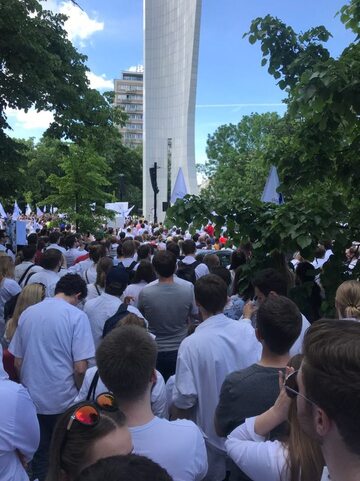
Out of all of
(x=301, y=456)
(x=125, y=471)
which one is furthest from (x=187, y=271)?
(x=125, y=471)

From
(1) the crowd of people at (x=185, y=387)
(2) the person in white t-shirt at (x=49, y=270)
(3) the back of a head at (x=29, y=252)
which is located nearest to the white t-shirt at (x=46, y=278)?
(2) the person in white t-shirt at (x=49, y=270)

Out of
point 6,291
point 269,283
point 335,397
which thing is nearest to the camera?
point 335,397

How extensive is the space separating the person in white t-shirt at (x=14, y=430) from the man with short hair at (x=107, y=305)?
2.01 m

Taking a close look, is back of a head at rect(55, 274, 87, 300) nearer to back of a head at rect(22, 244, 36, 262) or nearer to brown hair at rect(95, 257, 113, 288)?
brown hair at rect(95, 257, 113, 288)

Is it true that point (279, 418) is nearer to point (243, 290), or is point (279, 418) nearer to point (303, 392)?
point (303, 392)

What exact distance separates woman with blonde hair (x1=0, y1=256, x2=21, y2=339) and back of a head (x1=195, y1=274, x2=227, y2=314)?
314 cm

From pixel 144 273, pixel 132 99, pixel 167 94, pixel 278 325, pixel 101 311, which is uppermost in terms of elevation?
pixel 132 99

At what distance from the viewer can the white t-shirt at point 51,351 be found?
369 centimetres

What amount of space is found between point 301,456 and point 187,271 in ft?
19.7

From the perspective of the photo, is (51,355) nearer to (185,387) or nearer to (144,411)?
(185,387)

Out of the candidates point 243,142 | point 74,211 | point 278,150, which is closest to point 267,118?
point 243,142

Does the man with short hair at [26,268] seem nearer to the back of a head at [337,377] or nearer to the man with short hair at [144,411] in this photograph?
the man with short hair at [144,411]

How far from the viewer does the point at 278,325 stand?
2568 mm

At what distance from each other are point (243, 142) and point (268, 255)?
2393 inches
